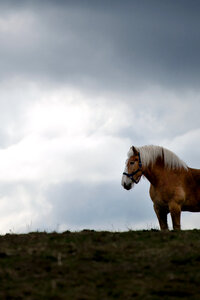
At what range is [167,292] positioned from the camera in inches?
340

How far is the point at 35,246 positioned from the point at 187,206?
6.69 m

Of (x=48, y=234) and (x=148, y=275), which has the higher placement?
(x=48, y=234)

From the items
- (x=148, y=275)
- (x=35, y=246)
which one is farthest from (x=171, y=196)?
(x=148, y=275)

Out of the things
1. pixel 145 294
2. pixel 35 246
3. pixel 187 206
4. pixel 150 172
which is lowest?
pixel 145 294

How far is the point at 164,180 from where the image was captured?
16438mm

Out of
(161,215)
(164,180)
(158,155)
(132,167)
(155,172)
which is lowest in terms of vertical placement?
(161,215)

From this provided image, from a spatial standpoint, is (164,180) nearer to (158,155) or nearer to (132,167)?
(158,155)

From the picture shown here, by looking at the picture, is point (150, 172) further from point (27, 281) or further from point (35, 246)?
point (27, 281)

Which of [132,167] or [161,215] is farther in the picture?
[161,215]

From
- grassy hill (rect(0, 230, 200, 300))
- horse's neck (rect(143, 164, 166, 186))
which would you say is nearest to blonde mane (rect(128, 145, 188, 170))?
horse's neck (rect(143, 164, 166, 186))

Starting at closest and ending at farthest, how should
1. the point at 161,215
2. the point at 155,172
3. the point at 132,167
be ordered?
the point at 132,167 → the point at 155,172 → the point at 161,215

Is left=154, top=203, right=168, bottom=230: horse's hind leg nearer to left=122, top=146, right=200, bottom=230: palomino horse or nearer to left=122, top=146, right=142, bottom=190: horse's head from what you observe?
left=122, top=146, right=200, bottom=230: palomino horse

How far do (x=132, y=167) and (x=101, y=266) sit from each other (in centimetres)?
677

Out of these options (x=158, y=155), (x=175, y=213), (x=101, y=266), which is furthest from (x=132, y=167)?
(x=101, y=266)
